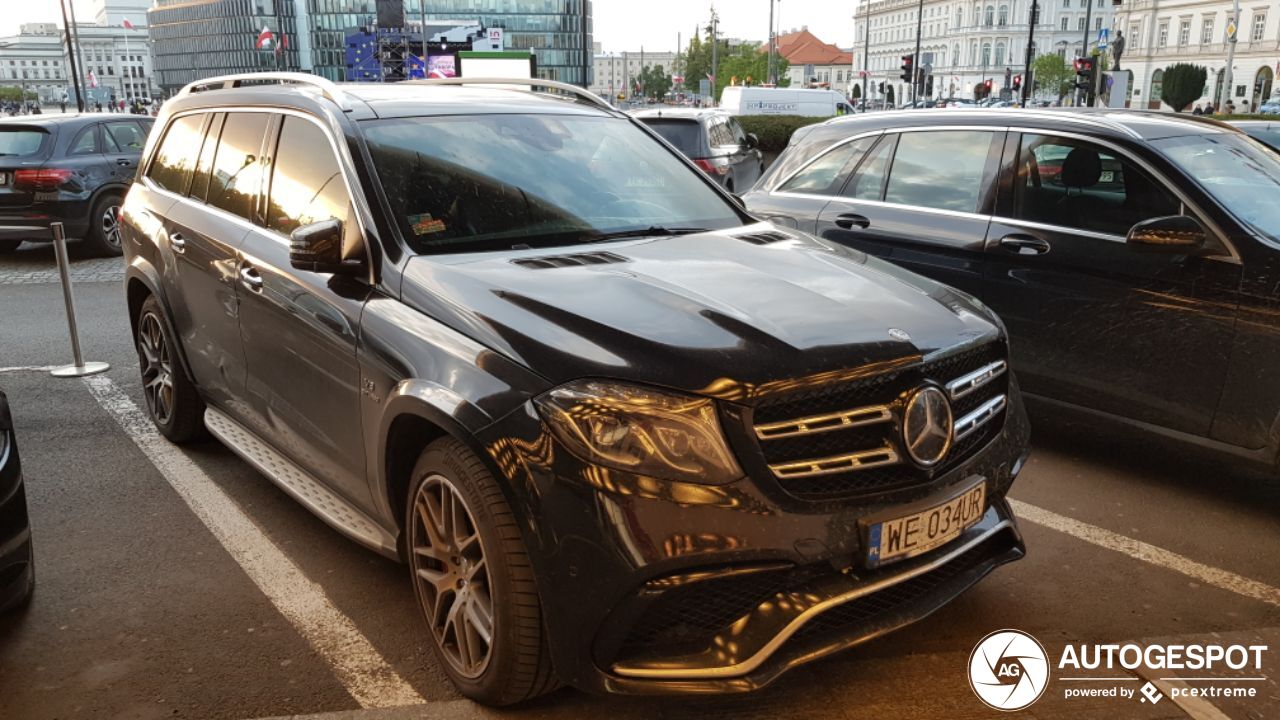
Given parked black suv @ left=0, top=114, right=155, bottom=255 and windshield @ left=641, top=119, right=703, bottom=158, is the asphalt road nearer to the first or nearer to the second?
parked black suv @ left=0, top=114, right=155, bottom=255

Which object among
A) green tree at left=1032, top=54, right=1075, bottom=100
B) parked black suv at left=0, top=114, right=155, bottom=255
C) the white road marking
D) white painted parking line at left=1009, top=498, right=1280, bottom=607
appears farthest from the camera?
green tree at left=1032, top=54, right=1075, bottom=100

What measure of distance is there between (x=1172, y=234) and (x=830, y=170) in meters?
2.30

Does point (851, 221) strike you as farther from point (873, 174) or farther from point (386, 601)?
point (386, 601)

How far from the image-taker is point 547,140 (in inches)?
157

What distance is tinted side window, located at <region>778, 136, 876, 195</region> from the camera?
6156mm

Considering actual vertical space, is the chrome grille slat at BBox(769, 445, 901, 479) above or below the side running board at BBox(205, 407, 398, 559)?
above

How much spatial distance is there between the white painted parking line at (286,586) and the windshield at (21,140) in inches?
338

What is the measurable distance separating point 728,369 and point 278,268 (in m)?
2.04

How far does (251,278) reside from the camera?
3.98 meters

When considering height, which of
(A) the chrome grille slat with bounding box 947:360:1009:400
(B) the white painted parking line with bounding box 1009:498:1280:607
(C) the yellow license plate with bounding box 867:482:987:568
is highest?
(A) the chrome grille slat with bounding box 947:360:1009:400

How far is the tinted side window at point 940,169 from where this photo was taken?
5453 mm

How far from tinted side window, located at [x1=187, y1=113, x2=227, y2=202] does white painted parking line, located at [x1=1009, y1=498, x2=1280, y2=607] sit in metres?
3.92

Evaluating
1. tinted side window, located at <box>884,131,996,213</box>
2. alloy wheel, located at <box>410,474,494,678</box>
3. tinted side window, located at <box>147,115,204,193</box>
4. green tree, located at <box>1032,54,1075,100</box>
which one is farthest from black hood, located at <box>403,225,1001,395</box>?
green tree, located at <box>1032,54,1075,100</box>

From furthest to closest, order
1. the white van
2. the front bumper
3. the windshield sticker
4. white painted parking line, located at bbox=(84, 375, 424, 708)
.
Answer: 1. the white van
2. the windshield sticker
3. white painted parking line, located at bbox=(84, 375, 424, 708)
4. the front bumper
